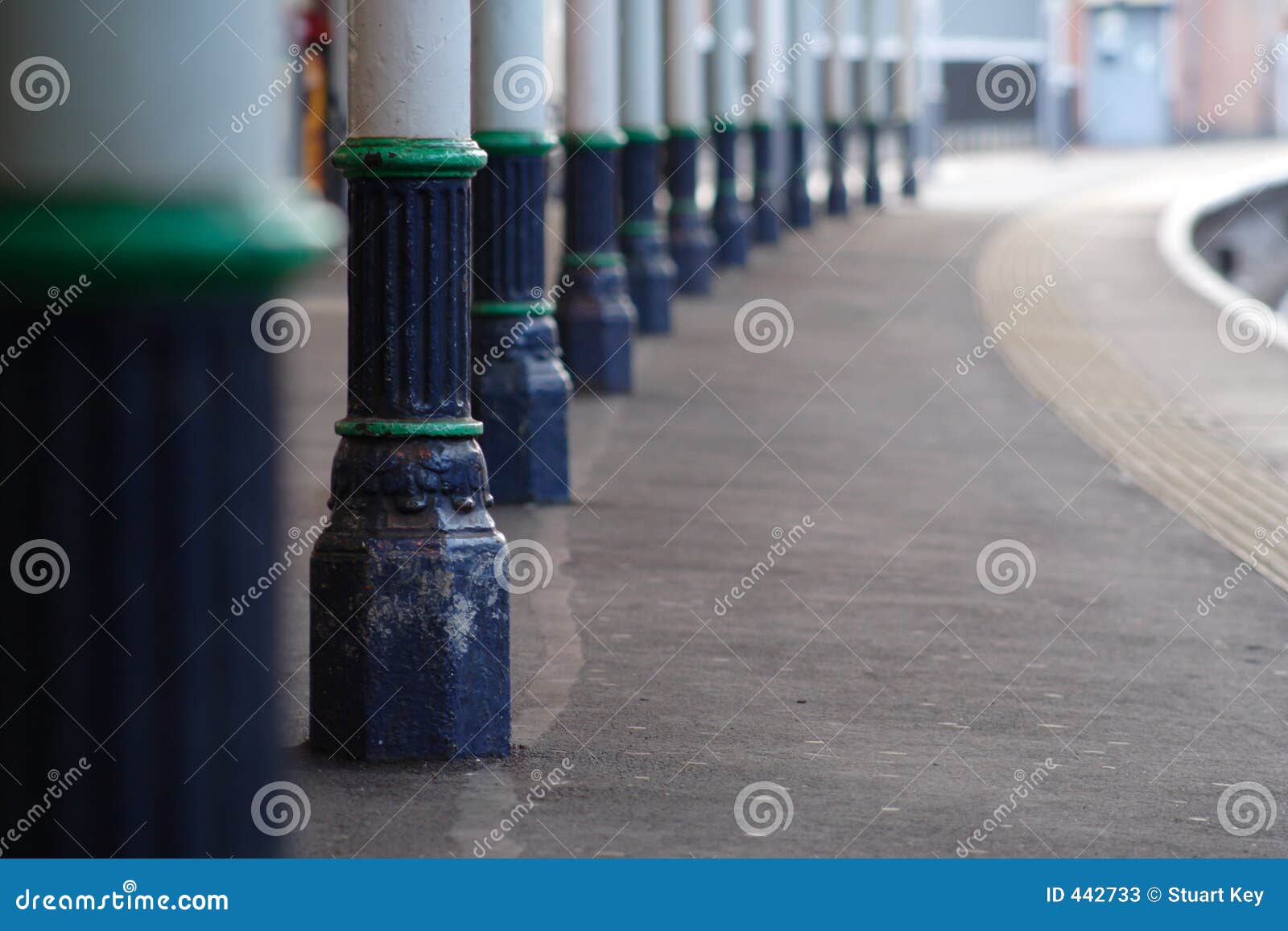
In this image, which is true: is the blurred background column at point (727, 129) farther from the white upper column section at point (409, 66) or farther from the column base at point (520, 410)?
the white upper column section at point (409, 66)

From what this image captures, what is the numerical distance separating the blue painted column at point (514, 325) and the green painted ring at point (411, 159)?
414 cm

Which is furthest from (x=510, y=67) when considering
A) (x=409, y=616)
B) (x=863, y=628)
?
(x=409, y=616)

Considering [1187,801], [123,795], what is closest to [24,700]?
[123,795]

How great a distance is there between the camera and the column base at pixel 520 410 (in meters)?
9.53

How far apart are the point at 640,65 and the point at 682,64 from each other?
271 centimetres

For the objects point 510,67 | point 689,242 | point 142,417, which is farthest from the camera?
point 689,242

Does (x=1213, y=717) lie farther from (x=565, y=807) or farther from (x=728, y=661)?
(x=565, y=807)

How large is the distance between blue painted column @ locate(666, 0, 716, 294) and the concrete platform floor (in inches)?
126

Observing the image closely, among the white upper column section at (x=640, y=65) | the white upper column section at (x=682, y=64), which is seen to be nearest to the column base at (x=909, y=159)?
the white upper column section at (x=682, y=64)

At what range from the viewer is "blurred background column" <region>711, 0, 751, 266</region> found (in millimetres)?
21062

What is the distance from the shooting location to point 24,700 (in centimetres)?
247

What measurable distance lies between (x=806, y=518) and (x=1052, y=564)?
3.80ft

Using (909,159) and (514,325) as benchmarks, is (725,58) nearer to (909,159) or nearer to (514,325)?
(514,325)

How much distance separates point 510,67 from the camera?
9141 mm
